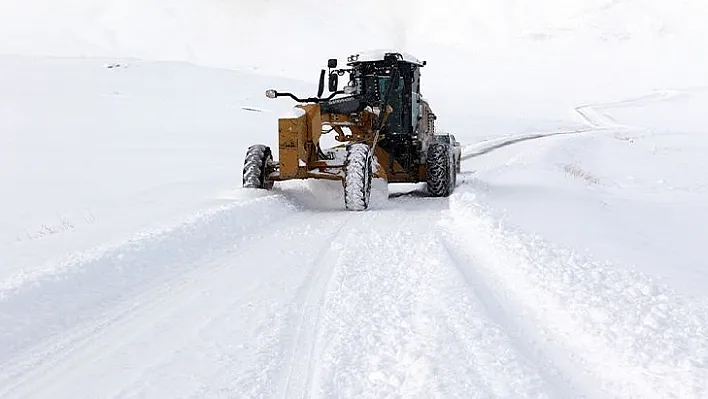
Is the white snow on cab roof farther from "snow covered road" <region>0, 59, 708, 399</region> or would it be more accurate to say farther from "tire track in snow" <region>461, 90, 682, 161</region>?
"tire track in snow" <region>461, 90, 682, 161</region>

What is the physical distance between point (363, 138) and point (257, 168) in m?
2.22

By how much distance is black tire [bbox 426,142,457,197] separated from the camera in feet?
39.8

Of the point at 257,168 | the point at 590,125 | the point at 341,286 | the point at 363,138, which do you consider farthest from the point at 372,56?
the point at 590,125

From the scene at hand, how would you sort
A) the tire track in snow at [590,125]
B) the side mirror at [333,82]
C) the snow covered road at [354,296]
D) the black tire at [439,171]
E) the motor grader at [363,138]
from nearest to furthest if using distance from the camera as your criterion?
the snow covered road at [354,296] < the motor grader at [363,138] < the side mirror at [333,82] < the black tire at [439,171] < the tire track in snow at [590,125]

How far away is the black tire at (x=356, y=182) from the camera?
1031cm

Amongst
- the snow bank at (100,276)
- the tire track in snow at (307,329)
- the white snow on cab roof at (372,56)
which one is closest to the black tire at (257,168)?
the snow bank at (100,276)

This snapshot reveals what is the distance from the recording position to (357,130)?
1243 cm

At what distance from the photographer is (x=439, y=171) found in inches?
477

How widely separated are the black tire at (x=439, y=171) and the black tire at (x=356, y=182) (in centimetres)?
196

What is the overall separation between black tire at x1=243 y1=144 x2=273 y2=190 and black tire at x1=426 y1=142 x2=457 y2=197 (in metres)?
2.91

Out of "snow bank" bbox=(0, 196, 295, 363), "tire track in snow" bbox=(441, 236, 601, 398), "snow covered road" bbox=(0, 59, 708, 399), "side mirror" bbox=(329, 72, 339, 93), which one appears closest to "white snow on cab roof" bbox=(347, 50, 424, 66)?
"side mirror" bbox=(329, 72, 339, 93)

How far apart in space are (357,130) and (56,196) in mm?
5759

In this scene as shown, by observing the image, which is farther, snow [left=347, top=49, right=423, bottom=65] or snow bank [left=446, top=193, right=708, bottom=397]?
snow [left=347, top=49, right=423, bottom=65]

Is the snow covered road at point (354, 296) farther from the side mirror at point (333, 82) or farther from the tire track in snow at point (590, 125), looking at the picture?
the tire track in snow at point (590, 125)
